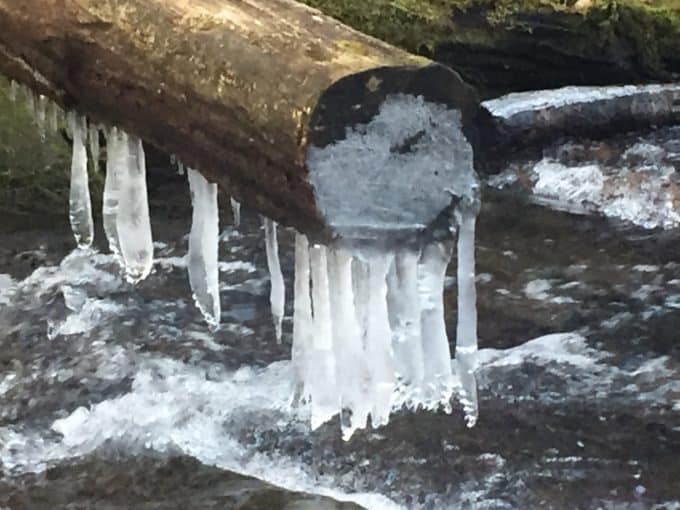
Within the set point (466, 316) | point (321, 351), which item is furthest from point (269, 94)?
point (466, 316)

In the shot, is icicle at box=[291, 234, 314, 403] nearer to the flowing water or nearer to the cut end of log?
the cut end of log

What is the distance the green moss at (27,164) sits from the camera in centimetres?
784

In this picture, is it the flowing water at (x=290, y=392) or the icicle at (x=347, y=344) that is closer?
the icicle at (x=347, y=344)

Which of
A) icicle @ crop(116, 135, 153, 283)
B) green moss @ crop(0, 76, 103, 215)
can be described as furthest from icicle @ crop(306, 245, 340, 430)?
green moss @ crop(0, 76, 103, 215)

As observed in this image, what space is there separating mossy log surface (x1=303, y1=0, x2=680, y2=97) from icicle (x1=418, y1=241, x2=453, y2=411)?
22.1 ft

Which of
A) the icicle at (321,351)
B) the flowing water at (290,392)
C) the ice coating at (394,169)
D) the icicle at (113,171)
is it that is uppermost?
the ice coating at (394,169)

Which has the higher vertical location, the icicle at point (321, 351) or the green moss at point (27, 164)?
the icicle at point (321, 351)

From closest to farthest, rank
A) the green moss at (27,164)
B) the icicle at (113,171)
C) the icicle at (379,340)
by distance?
the icicle at (379,340) → the icicle at (113,171) → the green moss at (27,164)

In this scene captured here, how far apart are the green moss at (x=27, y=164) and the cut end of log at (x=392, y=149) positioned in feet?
19.0

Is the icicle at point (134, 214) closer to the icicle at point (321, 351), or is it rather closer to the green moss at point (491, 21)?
the icicle at point (321, 351)

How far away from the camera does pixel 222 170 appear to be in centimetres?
250

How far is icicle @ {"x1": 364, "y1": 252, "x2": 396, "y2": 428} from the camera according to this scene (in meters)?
2.49

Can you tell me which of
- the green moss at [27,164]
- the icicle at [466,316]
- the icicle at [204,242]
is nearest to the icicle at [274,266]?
the icicle at [204,242]

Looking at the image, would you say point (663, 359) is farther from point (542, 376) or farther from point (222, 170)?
point (222, 170)
